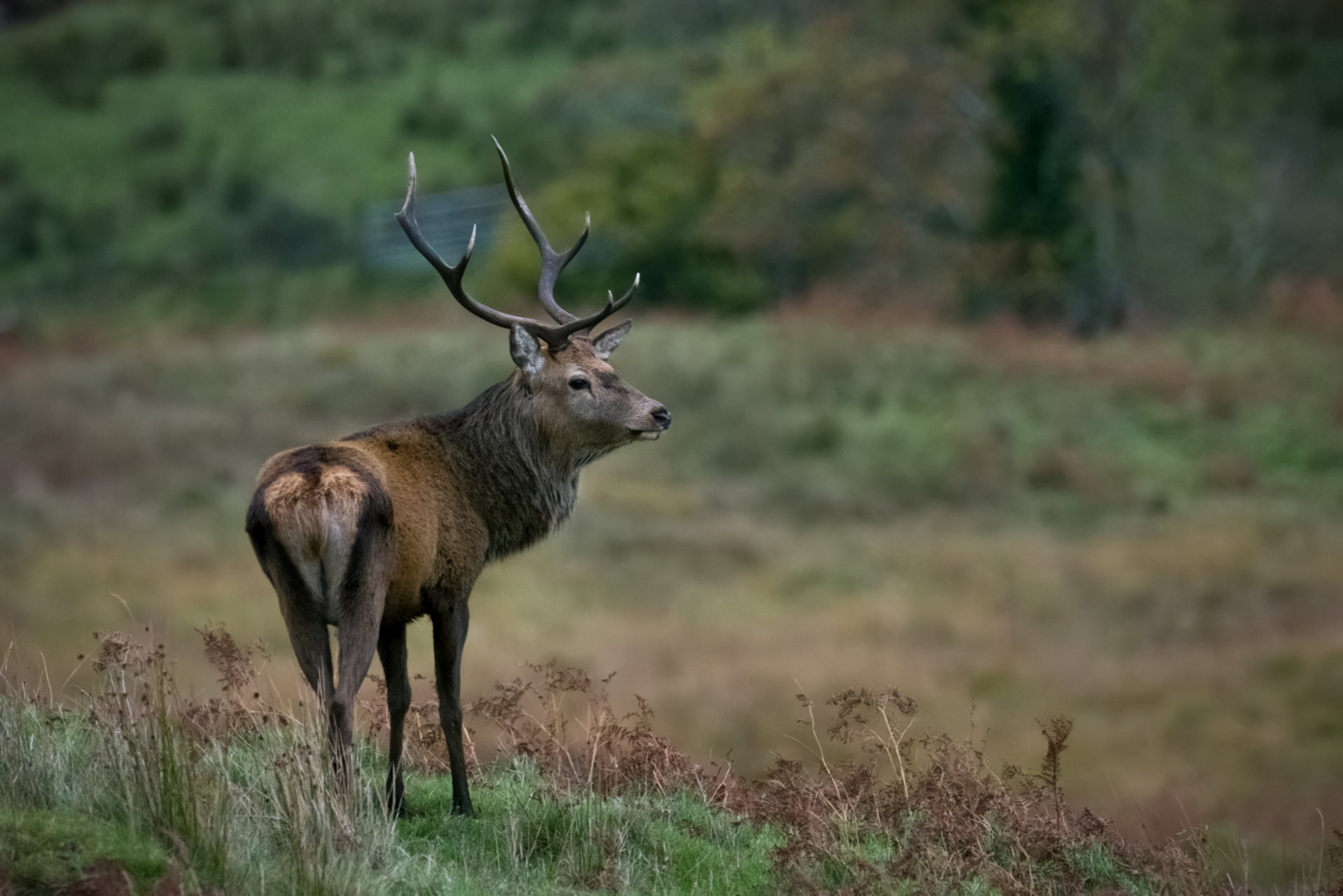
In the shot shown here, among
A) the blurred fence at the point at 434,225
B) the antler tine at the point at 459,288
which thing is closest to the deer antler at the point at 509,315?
the antler tine at the point at 459,288

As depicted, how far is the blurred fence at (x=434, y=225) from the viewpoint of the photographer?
3697cm

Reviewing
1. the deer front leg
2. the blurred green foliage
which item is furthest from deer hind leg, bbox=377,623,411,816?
the blurred green foliage

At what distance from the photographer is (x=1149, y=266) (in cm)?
3525

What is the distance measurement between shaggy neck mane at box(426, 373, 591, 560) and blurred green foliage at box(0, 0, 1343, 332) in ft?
82.7

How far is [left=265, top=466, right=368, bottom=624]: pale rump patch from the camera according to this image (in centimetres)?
650

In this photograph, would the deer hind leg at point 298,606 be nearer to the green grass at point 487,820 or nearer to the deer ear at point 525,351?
the green grass at point 487,820

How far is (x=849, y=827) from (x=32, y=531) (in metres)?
21.7

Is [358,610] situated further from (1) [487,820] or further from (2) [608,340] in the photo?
(2) [608,340]

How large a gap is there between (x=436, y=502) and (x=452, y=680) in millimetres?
840

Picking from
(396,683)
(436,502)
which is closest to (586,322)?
(436,502)

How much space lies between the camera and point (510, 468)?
8039 millimetres

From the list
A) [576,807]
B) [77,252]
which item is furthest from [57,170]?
[576,807]

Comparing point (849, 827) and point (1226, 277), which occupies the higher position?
point (1226, 277)

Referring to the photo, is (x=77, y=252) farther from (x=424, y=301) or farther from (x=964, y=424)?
(x=964, y=424)
